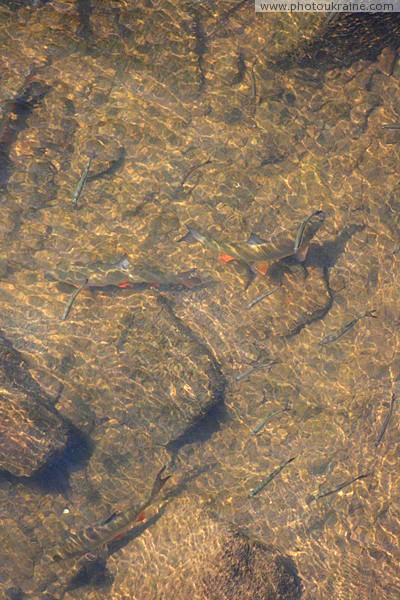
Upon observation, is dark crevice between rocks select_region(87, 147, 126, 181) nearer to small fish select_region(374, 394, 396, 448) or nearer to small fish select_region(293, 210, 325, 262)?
small fish select_region(293, 210, 325, 262)

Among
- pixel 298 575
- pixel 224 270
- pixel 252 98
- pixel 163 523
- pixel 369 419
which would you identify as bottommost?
pixel 298 575

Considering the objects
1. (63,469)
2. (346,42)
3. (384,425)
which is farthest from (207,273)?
(346,42)

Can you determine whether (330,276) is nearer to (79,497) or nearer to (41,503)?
(79,497)

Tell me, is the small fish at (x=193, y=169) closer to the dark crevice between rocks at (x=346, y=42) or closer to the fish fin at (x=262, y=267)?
the fish fin at (x=262, y=267)

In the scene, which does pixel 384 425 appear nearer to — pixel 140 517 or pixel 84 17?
pixel 140 517

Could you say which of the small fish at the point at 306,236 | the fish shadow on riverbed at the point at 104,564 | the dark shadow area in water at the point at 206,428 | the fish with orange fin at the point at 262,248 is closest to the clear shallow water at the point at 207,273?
the dark shadow area in water at the point at 206,428

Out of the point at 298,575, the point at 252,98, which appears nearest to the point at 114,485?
the point at 298,575
